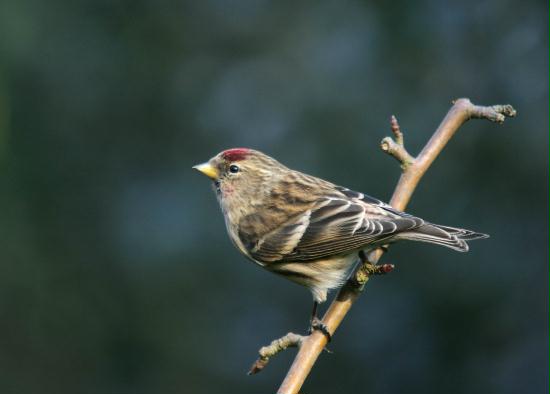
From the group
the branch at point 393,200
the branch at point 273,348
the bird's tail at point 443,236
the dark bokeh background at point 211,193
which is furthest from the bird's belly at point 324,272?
the dark bokeh background at point 211,193

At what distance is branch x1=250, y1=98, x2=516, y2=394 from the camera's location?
12.3 ft

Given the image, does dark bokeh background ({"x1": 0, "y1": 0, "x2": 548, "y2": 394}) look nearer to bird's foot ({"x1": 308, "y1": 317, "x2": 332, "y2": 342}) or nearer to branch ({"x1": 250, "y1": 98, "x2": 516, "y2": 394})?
branch ({"x1": 250, "y1": 98, "x2": 516, "y2": 394})

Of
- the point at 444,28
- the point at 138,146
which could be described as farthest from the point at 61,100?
the point at 444,28

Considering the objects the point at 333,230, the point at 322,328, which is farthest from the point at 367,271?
the point at 333,230

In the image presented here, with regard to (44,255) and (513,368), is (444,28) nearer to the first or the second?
(513,368)

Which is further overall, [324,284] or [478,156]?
[478,156]

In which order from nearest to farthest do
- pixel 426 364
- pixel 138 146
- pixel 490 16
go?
pixel 426 364 → pixel 490 16 → pixel 138 146

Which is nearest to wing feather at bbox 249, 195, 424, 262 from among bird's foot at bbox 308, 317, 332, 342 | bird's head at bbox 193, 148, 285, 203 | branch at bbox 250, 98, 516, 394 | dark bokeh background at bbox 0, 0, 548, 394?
branch at bbox 250, 98, 516, 394

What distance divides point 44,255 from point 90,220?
0.55 m

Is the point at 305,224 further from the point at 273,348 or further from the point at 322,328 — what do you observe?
the point at 273,348

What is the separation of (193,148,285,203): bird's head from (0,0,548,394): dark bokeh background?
227 cm

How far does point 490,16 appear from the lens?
7.85 metres

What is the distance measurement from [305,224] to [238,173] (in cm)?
59

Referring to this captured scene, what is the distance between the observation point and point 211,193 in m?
7.93
